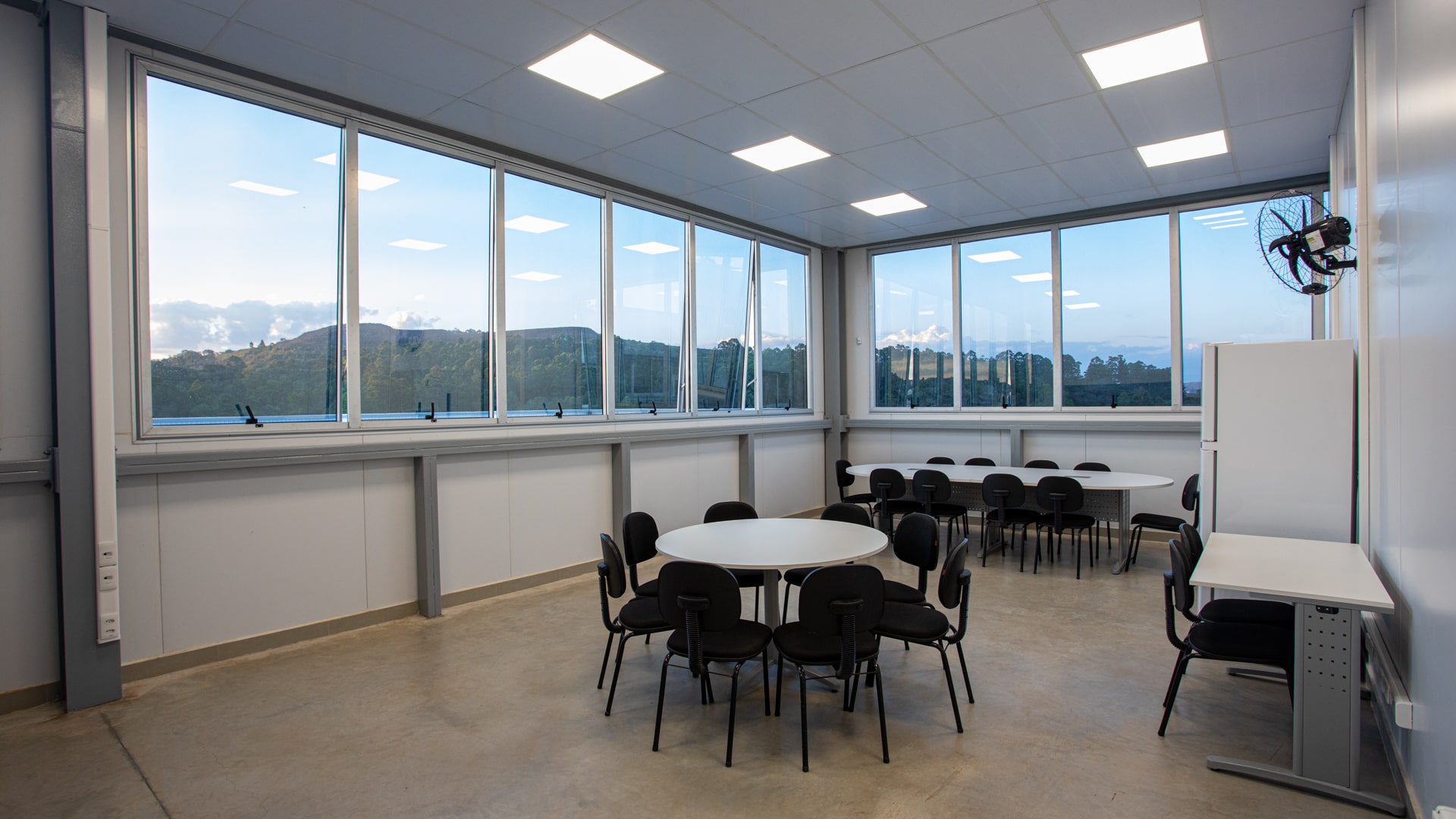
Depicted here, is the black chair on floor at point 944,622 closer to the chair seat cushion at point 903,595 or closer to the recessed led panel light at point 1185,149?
the chair seat cushion at point 903,595

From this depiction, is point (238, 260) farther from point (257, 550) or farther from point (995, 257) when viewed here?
point (995, 257)

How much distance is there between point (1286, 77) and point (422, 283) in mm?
5943

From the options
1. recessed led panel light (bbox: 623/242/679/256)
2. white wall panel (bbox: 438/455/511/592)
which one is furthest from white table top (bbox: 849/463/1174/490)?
white wall panel (bbox: 438/455/511/592)

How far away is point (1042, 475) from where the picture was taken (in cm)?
651

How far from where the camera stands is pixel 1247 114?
16.3ft

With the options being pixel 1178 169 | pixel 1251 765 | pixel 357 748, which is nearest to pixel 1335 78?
pixel 1178 169

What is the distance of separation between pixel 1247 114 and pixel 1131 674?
4051 millimetres

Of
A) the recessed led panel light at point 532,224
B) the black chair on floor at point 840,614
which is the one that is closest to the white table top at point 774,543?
the black chair on floor at point 840,614

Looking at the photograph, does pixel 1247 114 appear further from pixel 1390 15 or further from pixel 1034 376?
pixel 1034 376

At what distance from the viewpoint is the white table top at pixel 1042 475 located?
589 cm

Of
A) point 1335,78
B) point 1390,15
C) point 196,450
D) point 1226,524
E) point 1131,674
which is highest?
point 1335,78

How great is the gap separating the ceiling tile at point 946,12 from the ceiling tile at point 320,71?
2913mm

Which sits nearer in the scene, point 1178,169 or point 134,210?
point 134,210

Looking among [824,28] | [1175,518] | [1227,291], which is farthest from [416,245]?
[1227,291]
